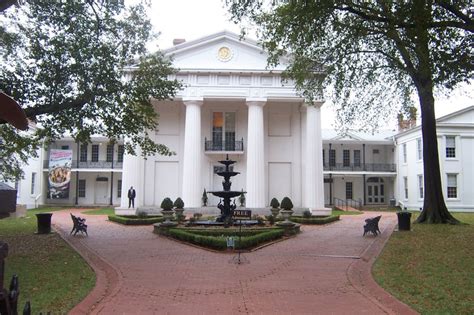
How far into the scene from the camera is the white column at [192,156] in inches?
1265

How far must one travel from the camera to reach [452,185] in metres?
38.9

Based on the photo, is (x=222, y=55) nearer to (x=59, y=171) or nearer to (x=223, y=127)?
(x=223, y=127)

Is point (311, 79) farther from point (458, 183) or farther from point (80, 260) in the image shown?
point (458, 183)

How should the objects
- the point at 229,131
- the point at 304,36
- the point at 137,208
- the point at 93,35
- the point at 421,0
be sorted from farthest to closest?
1. the point at 229,131
2. the point at 137,208
3. the point at 93,35
4. the point at 304,36
5. the point at 421,0

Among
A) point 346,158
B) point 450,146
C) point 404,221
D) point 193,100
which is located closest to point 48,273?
point 404,221

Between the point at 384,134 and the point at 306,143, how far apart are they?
748 inches

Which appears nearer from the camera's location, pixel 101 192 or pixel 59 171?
pixel 59 171

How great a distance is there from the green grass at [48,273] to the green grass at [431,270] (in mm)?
5841

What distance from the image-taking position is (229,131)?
36594mm

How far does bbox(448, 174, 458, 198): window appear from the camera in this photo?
38.8 meters

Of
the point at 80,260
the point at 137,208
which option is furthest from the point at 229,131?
the point at 80,260

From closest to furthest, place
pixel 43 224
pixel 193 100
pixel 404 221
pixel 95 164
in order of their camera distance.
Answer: pixel 43 224
pixel 404 221
pixel 193 100
pixel 95 164

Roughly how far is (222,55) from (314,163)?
10224 mm

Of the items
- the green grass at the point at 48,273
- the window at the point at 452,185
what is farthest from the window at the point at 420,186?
the green grass at the point at 48,273
